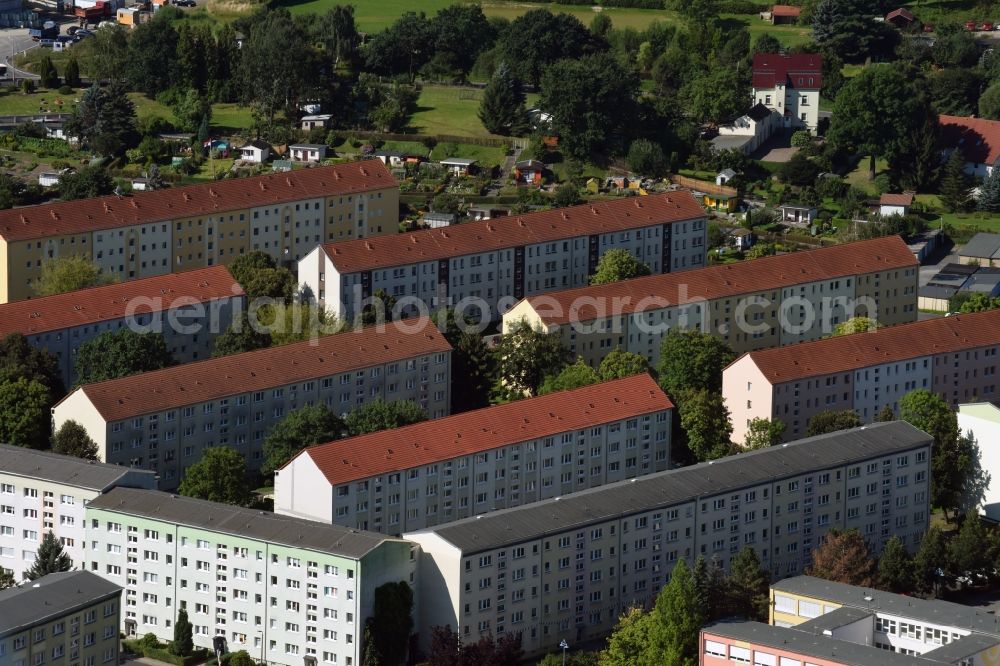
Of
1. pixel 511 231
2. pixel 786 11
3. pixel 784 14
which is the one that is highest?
pixel 786 11

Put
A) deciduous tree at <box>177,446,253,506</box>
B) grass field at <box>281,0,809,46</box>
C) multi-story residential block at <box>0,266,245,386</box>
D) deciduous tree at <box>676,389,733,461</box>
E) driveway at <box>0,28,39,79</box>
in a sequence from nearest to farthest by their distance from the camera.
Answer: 1. deciduous tree at <box>177,446,253,506</box>
2. deciduous tree at <box>676,389,733,461</box>
3. multi-story residential block at <box>0,266,245,386</box>
4. driveway at <box>0,28,39,79</box>
5. grass field at <box>281,0,809,46</box>

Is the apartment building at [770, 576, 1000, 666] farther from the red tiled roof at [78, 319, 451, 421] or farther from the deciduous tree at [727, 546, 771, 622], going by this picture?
the red tiled roof at [78, 319, 451, 421]

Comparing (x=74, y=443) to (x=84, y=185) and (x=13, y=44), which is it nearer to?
(x=84, y=185)

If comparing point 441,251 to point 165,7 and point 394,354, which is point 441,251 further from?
point 165,7

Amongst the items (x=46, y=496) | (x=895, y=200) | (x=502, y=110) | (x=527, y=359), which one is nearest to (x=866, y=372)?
(x=527, y=359)

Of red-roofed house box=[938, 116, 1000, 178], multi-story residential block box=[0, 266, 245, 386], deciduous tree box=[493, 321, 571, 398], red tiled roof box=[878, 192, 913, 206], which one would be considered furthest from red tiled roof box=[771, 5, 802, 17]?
deciduous tree box=[493, 321, 571, 398]

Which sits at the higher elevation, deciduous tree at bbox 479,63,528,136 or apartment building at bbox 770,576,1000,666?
deciduous tree at bbox 479,63,528,136
